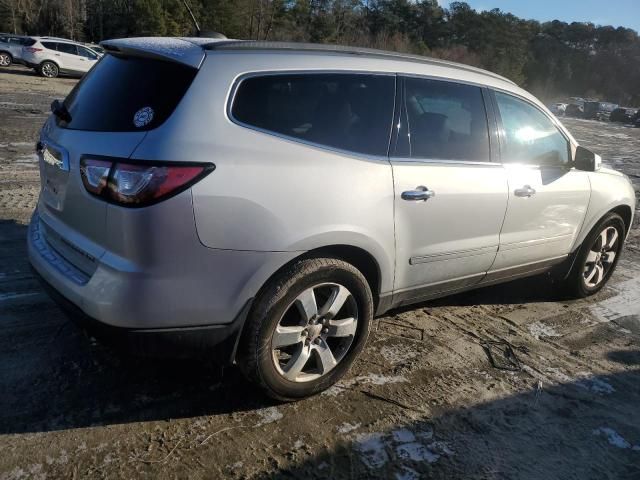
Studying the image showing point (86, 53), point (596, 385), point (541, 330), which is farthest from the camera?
point (86, 53)

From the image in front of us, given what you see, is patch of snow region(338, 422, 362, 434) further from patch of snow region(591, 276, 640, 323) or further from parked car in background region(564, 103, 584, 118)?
parked car in background region(564, 103, 584, 118)

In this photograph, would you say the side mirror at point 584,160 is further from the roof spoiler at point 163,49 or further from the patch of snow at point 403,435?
the roof spoiler at point 163,49

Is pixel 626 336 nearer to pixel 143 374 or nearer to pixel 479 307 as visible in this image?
pixel 479 307

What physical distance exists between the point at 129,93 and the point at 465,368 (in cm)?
258

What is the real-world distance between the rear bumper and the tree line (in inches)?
637

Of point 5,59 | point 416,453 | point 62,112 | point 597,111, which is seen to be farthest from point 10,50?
point 597,111

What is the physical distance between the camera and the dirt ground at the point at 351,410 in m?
2.56

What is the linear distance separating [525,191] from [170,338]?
105 inches

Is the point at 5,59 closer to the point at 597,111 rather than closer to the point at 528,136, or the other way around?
the point at 528,136

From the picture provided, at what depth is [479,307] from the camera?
15.1ft

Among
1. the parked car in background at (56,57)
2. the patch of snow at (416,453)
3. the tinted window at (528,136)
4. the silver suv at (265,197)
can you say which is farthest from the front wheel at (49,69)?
the patch of snow at (416,453)

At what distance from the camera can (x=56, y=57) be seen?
2275 centimetres

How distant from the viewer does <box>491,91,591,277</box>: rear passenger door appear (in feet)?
12.8

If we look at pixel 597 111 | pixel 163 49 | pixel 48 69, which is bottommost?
pixel 597 111
